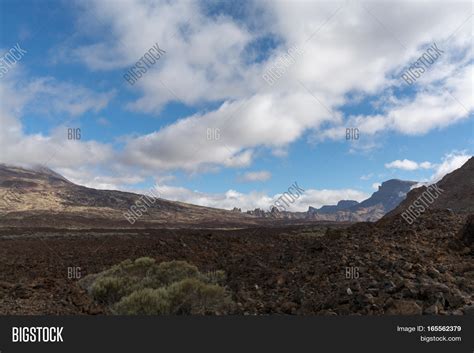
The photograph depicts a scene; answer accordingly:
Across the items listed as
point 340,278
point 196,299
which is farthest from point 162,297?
point 340,278

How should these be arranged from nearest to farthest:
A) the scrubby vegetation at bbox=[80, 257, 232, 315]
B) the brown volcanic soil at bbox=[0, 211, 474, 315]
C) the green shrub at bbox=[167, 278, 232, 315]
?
the brown volcanic soil at bbox=[0, 211, 474, 315], the scrubby vegetation at bbox=[80, 257, 232, 315], the green shrub at bbox=[167, 278, 232, 315]

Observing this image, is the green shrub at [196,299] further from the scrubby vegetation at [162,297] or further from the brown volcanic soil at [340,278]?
the brown volcanic soil at [340,278]

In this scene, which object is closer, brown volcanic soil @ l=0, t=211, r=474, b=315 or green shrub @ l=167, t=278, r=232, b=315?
brown volcanic soil @ l=0, t=211, r=474, b=315

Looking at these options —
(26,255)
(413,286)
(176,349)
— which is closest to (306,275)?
(413,286)

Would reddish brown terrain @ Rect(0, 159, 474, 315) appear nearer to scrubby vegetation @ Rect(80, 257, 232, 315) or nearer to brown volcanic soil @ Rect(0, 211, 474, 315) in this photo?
brown volcanic soil @ Rect(0, 211, 474, 315)

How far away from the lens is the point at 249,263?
16359 mm

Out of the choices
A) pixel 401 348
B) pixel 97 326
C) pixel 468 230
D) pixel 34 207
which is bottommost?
pixel 401 348

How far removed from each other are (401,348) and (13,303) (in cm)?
1000

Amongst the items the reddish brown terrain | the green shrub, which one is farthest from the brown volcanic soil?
the green shrub

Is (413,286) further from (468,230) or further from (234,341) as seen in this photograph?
(468,230)

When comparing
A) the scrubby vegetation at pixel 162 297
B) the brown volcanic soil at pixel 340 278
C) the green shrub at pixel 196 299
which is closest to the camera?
the brown volcanic soil at pixel 340 278

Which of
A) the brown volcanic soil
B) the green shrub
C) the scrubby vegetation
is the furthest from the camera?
the green shrub

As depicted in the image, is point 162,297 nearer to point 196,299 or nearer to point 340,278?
point 196,299

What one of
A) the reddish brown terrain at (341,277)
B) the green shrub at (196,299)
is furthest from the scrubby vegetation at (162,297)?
the reddish brown terrain at (341,277)
